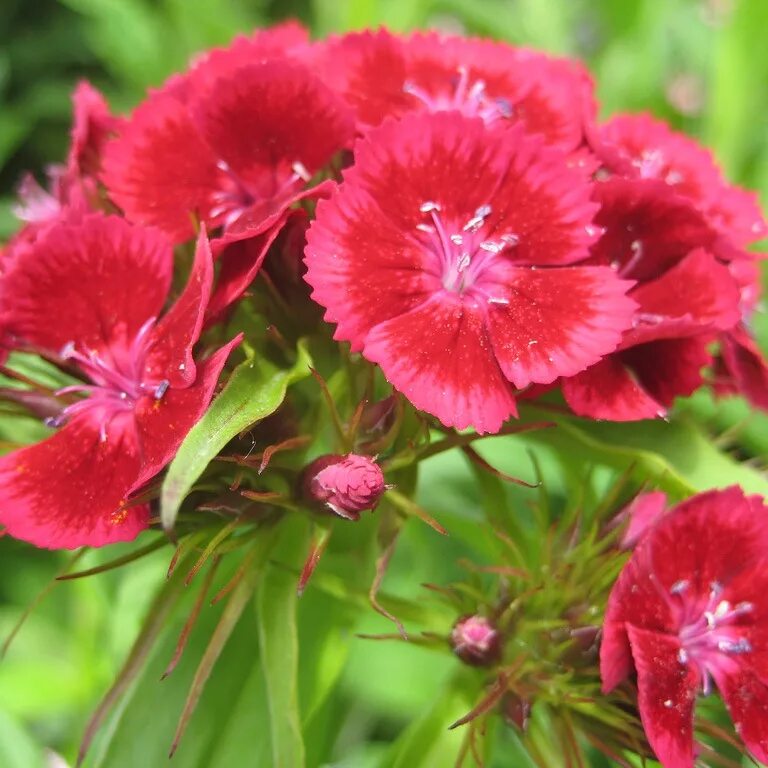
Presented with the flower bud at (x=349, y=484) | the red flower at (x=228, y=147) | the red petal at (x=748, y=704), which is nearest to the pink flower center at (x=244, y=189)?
the red flower at (x=228, y=147)

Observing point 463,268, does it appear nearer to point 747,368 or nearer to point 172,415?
point 172,415

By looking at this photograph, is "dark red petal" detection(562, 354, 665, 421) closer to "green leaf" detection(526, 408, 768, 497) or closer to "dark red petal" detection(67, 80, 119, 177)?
"green leaf" detection(526, 408, 768, 497)

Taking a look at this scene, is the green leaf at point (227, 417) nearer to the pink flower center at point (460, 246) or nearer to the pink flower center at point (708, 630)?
the pink flower center at point (460, 246)

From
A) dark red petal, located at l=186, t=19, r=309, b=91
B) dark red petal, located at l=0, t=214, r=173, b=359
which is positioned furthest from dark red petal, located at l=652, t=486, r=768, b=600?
dark red petal, located at l=186, t=19, r=309, b=91

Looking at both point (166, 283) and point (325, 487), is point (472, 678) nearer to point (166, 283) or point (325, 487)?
point (325, 487)

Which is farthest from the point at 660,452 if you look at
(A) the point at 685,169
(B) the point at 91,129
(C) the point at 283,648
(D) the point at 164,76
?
(D) the point at 164,76

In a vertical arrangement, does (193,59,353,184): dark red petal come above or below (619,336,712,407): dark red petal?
above
